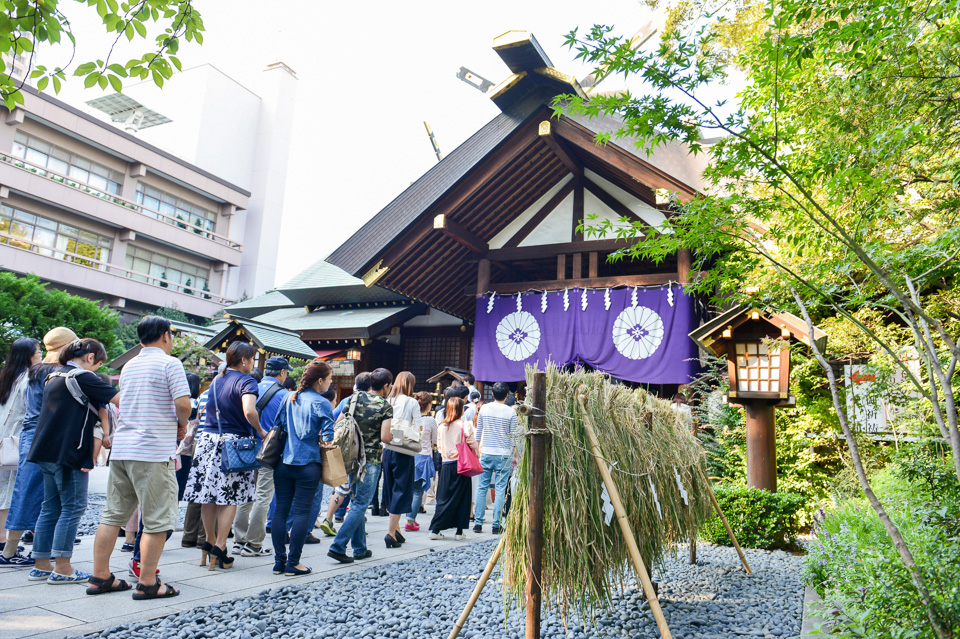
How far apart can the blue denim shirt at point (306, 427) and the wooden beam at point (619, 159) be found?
699cm

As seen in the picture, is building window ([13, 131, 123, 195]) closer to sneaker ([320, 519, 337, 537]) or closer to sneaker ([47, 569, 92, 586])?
sneaker ([320, 519, 337, 537])

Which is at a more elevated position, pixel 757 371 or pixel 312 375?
pixel 757 371

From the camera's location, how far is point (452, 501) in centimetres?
626

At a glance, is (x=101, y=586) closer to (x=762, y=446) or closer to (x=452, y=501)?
(x=452, y=501)

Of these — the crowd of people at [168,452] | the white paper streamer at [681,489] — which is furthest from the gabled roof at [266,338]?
the white paper streamer at [681,489]

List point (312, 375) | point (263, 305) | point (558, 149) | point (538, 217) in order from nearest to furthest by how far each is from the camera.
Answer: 1. point (312, 375)
2. point (558, 149)
3. point (538, 217)
4. point (263, 305)

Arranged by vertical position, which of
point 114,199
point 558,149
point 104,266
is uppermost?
point 114,199

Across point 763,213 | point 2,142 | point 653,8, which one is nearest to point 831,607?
point 763,213

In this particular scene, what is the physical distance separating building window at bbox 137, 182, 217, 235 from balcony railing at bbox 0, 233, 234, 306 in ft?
9.16

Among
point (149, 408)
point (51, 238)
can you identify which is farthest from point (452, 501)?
point (51, 238)

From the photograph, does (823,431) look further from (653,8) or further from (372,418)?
(653,8)

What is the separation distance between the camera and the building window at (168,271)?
25.8m

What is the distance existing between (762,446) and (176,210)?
27754 mm

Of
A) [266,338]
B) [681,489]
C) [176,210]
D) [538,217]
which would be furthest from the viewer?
[176,210]
